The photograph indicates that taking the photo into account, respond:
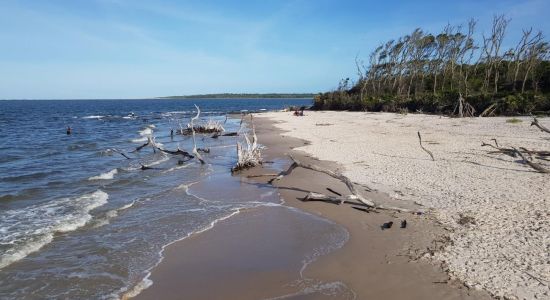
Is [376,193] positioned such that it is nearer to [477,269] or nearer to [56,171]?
[477,269]

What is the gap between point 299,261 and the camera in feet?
25.2

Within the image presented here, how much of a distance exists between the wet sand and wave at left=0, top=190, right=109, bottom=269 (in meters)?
3.09

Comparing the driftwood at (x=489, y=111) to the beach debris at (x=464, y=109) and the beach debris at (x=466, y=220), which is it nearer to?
the beach debris at (x=464, y=109)

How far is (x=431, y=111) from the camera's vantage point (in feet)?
140

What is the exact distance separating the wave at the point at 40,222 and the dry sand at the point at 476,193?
26.5ft

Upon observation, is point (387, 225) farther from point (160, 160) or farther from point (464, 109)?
point (464, 109)

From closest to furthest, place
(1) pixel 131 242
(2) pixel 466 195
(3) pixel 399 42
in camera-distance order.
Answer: (1) pixel 131 242, (2) pixel 466 195, (3) pixel 399 42

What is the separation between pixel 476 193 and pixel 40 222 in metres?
11.2

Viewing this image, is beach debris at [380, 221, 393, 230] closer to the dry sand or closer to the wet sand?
the wet sand

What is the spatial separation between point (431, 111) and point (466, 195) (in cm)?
3430

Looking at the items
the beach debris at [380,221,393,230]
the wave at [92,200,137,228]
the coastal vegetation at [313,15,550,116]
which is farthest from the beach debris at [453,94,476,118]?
the wave at [92,200,137,228]

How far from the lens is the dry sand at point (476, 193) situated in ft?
21.1

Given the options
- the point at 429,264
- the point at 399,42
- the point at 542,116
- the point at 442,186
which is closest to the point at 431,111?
the point at 542,116

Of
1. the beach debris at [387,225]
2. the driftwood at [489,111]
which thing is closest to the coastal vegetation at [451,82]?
the driftwood at [489,111]
